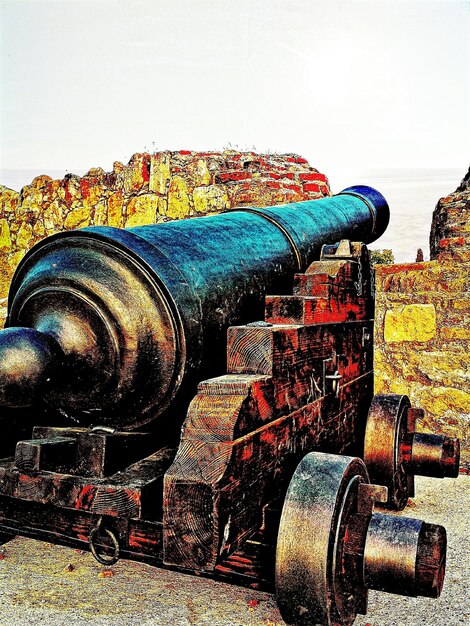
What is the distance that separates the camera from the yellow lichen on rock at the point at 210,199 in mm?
5281

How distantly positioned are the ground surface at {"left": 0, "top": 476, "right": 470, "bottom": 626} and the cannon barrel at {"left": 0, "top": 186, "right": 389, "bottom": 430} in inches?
25.4

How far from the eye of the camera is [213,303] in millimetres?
2211

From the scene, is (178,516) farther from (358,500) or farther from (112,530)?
(358,500)

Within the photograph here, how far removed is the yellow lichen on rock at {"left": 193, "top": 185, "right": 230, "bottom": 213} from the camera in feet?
17.3

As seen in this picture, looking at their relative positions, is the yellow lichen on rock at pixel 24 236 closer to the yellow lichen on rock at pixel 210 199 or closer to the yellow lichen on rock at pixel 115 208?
the yellow lichen on rock at pixel 115 208

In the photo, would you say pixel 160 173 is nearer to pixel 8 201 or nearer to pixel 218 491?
pixel 8 201

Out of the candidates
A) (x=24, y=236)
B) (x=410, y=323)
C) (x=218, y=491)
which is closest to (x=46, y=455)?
(x=218, y=491)

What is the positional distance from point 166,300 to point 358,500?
0.88m

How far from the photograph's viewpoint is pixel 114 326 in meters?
1.96

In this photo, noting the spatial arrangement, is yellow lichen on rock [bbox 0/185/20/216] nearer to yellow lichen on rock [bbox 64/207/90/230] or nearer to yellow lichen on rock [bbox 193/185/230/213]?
yellow lichen on rock [bbox 64/207/90/230]

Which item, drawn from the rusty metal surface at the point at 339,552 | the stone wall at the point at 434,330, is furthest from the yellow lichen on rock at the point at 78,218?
the rusty metal surface at the point at 339,552

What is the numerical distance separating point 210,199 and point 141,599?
143 inches

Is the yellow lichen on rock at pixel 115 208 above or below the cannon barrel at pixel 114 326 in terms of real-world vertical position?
above

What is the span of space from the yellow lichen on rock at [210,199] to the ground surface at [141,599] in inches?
127
